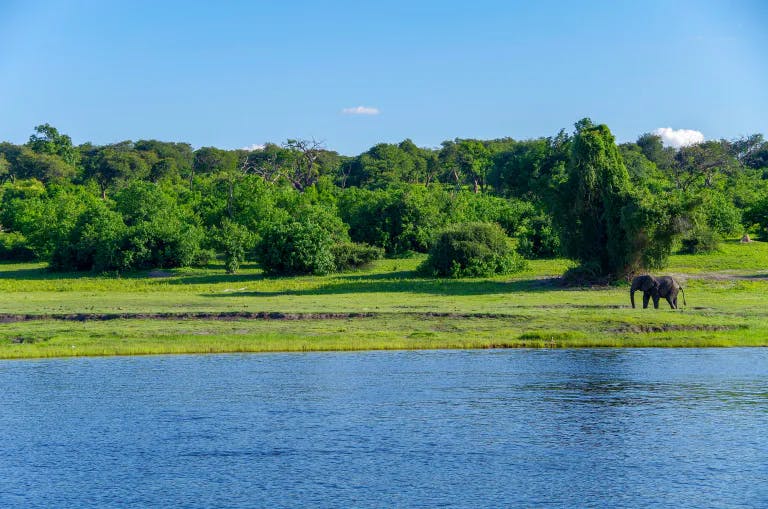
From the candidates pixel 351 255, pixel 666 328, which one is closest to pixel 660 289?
pixel 666 328

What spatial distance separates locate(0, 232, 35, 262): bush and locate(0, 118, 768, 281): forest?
10 centimetres

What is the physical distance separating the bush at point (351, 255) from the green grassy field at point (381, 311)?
1.10 metres

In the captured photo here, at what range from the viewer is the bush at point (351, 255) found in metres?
57.8

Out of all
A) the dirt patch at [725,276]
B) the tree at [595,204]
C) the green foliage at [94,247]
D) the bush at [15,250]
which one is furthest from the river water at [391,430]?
the bush at [15,250]

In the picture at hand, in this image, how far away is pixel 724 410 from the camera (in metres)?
23.3

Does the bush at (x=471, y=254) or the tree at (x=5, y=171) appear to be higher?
the tree at (x=5, y=171)

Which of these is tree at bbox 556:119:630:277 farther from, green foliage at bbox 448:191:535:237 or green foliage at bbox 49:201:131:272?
green foliage at bbox 49:201:131:272

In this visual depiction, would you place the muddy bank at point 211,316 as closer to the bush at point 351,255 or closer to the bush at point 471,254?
the bush at point 471,254

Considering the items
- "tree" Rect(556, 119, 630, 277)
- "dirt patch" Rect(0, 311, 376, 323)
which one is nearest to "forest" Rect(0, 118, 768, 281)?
"tree" Rect(556, 119, 630, 277)

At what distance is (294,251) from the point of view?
55.7 m

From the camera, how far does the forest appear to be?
4938 centimetres

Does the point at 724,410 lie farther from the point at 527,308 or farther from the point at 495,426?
the point at 527,308

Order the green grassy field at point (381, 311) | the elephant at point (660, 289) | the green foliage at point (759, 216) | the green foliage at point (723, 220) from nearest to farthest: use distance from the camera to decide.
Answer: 1. the green grassy field at point (381, 311)
2. the elephant at point (660, 289)
3. the green foliage at point (723, 220)
4. the green foliage at point (759, 216)

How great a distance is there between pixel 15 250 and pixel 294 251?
85.7 feet
